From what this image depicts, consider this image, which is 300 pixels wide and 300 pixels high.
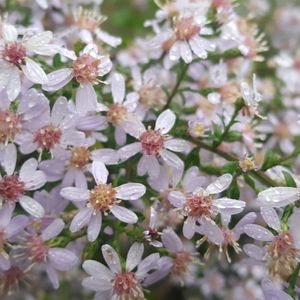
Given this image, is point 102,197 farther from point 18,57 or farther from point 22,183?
point 18,57

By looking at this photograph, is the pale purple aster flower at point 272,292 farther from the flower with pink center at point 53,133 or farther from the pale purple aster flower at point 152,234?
the flower with pink center at point 53,133

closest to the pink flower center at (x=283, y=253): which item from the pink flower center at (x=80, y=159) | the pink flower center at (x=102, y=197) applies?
the pink flower center at (x=102, y=197)

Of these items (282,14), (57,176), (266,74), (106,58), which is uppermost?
(106,58)

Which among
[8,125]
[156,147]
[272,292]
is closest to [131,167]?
[156,147]

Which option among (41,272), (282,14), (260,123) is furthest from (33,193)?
(282,14)

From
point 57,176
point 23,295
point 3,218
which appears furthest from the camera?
point 23,295

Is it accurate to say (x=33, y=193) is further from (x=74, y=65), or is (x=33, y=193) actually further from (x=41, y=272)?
(x=41, y=272)
